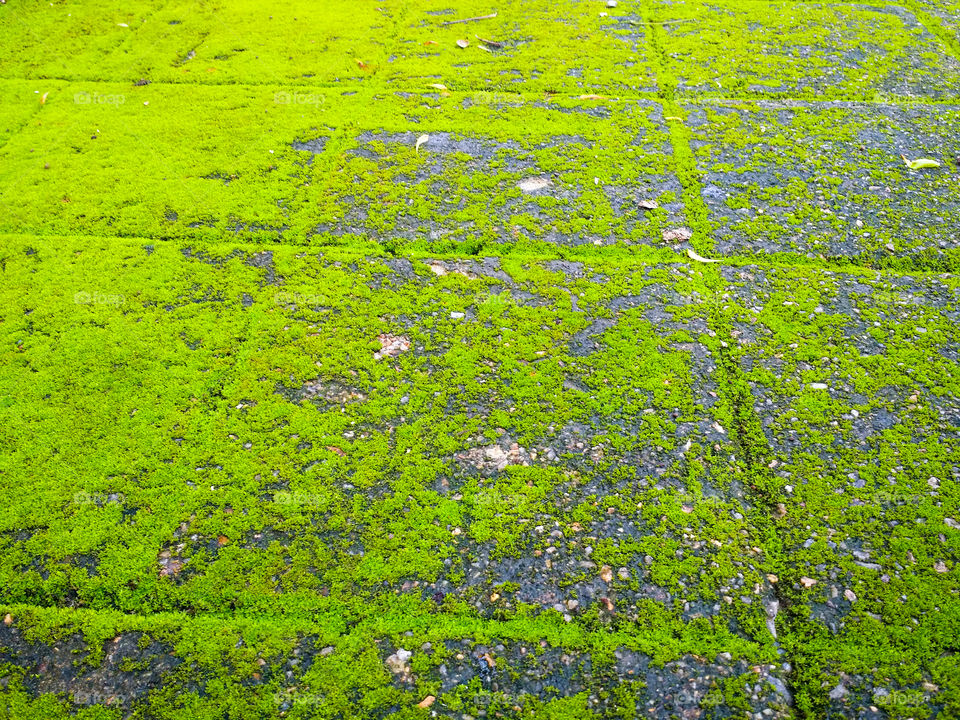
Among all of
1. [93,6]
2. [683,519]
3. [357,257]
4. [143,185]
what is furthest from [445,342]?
[93,6]

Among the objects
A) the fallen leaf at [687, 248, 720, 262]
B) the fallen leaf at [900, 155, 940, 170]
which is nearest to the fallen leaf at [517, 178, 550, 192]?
the fallen leaf at [687, 248, 720, 262]

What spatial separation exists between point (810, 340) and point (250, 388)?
2473 millimetres

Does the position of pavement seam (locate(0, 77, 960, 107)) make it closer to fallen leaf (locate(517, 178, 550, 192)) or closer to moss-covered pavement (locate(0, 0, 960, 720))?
moss-covered pavement (locate(0, 0, 960, 720))

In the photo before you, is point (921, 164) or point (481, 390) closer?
point (481, 390)

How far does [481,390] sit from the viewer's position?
8.89 feet

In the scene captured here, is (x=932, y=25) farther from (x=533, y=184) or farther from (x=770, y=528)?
(x=770, y=528)

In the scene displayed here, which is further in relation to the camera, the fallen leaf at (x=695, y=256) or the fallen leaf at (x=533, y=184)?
the fallen leaf at (x=533, y=184)

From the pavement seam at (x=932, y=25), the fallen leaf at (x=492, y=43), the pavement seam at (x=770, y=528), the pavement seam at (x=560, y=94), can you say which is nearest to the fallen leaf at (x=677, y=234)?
the pavement seam at (x=770, y=528)

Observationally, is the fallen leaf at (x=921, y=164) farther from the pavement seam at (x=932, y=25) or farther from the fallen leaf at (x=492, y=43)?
the fallen leaf at (x=492, y=43)

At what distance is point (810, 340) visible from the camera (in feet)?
9.42

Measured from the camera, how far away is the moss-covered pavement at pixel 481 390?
6.50 feet

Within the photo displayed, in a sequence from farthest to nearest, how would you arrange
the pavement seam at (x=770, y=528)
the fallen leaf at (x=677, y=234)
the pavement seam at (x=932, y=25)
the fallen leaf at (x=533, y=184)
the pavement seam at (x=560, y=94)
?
1. the pavement seam at (x=932, y=25)
2. the pavement seam at (x=560, y=94)
3. the fallen leaf at (x=533, y=184)
4. the fallen leaf at (x=677, y=234)
5. the pavement seam at (x=770, y=528)

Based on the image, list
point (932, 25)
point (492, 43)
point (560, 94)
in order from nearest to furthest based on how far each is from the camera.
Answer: point (560, 94) < point (492, 43) < point (932, 25)

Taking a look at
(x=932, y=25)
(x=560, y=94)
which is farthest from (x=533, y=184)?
(x=932, y=25)
